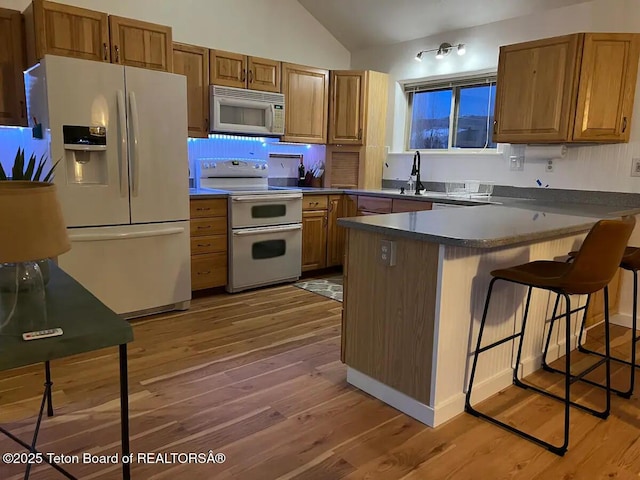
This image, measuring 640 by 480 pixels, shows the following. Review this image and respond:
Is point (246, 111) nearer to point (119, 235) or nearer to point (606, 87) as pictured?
point (119, 235)

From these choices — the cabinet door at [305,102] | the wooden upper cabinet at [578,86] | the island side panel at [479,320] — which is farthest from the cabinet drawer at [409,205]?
the island side panel at [479,320]

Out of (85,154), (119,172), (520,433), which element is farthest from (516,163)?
(85,154)

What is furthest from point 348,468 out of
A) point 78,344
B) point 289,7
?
point 289,7

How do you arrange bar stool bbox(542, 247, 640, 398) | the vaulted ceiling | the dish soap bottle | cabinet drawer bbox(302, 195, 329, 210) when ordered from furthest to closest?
the dish soap bottle < cabinet drawer bbox(302, 195, 329, 210) < the vaulted ceiling < bar stool bbox(542, 247, 640, 398)

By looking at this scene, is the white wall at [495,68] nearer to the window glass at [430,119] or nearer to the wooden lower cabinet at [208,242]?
the window glass at [430,119]

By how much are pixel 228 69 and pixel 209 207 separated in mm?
1270

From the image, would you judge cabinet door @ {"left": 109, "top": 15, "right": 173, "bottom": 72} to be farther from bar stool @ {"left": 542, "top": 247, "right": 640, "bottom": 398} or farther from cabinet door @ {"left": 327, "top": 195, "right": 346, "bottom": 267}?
bar stool @ {"left": 542, "top": 247, "right": 640, "bottom": 398}

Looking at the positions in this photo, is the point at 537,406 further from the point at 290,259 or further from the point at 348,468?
the point at 290,259

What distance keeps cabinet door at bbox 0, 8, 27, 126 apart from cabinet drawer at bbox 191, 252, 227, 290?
1570mm

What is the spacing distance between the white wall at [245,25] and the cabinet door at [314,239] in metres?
1.69

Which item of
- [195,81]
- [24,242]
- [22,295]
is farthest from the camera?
[195,81]

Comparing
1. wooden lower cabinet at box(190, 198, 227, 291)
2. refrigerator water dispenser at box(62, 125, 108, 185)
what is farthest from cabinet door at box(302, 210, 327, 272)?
refrigerator water dispenser at box(62, 125, 108, 185)

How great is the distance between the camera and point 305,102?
467cm

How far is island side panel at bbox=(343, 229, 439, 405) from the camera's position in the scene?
2080mm
